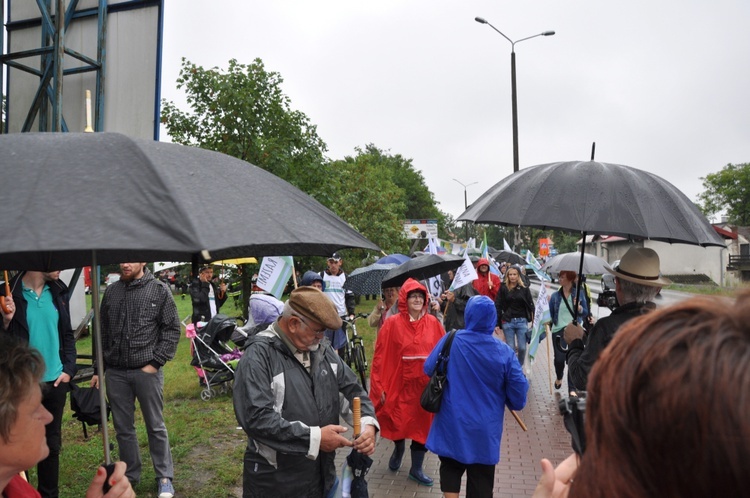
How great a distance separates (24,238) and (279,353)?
6.40ft

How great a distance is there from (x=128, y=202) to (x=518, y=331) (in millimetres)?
9857

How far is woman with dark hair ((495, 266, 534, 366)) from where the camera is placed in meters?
10.9

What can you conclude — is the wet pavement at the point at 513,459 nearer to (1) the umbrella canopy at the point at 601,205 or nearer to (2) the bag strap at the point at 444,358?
(2) the bag strap at the point at 444,358

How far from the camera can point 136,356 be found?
17.7 ft

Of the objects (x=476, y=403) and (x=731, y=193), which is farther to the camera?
(x=731, y=193)

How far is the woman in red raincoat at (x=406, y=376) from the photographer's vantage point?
604 centimetres

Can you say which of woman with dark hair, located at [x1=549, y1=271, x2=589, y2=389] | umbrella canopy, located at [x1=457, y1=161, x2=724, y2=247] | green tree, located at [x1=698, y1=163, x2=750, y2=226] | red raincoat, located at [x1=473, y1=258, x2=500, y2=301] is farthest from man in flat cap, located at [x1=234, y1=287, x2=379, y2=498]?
green tree, located at [x1=698, y1=163, x2=750, y2=226]

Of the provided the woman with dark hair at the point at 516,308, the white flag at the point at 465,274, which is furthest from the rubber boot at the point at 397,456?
the woman with dark hair at the point at 516,308

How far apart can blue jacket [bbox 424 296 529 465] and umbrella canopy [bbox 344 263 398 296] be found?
20.2 ft

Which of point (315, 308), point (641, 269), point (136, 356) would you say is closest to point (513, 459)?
point (641, 269)

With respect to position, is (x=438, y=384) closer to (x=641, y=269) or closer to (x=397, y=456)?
(x=641, y=269)

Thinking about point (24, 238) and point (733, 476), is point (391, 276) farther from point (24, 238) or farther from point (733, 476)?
point (733, 476)

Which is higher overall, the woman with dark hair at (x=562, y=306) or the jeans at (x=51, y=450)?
the woman with dark hair at (x=562, y=306)

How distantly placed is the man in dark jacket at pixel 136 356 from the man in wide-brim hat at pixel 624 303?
3.42 m
